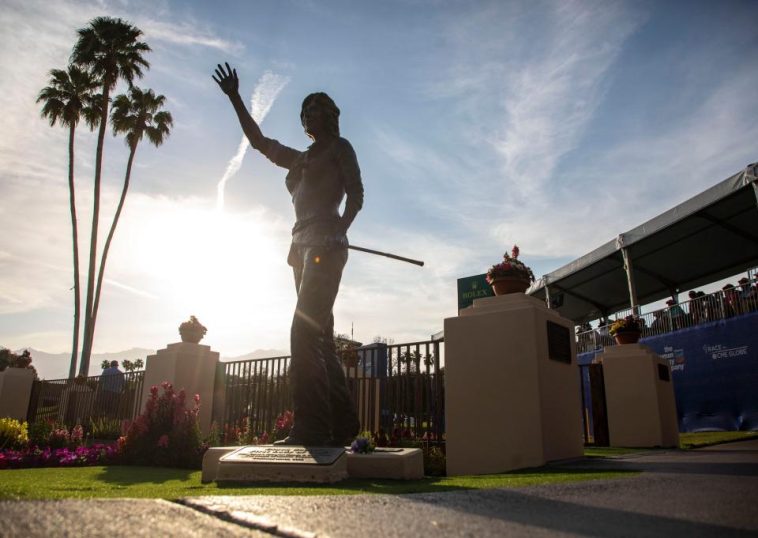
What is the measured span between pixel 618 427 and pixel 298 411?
22.1 ft

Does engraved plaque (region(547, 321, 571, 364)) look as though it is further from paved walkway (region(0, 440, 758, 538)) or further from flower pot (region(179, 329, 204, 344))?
flower pot (region(179, 329, 204, 344))

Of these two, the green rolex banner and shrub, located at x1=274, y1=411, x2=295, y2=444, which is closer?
shrub, located at x1=274, y1=411, x2=295, y2=444

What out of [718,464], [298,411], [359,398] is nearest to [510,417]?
[718,464]

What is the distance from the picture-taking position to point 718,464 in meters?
4.10

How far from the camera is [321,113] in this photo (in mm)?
5262

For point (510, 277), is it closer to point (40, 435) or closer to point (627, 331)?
point (627, 331)

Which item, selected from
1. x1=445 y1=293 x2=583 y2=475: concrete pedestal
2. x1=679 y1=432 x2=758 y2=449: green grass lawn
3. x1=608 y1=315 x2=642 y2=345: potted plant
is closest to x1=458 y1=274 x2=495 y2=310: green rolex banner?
x1=608 y1=315 x2=642 y2=345: potted plant

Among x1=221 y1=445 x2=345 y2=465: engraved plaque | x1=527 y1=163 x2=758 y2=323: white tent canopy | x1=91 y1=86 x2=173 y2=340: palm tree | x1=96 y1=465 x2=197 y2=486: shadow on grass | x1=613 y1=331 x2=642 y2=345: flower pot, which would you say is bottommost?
x1=96 y1=465 x2=197 y2=486: shadow on grass

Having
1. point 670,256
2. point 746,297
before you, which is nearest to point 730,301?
point 746,297

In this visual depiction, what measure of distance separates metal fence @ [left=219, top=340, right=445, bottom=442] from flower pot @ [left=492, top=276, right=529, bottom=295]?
5.76 ft

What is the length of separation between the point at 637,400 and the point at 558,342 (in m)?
4.14

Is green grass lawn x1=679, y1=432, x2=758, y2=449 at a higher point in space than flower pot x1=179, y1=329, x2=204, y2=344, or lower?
lower

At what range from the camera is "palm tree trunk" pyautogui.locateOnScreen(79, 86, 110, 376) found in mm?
21266

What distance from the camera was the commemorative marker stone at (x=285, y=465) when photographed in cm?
368
